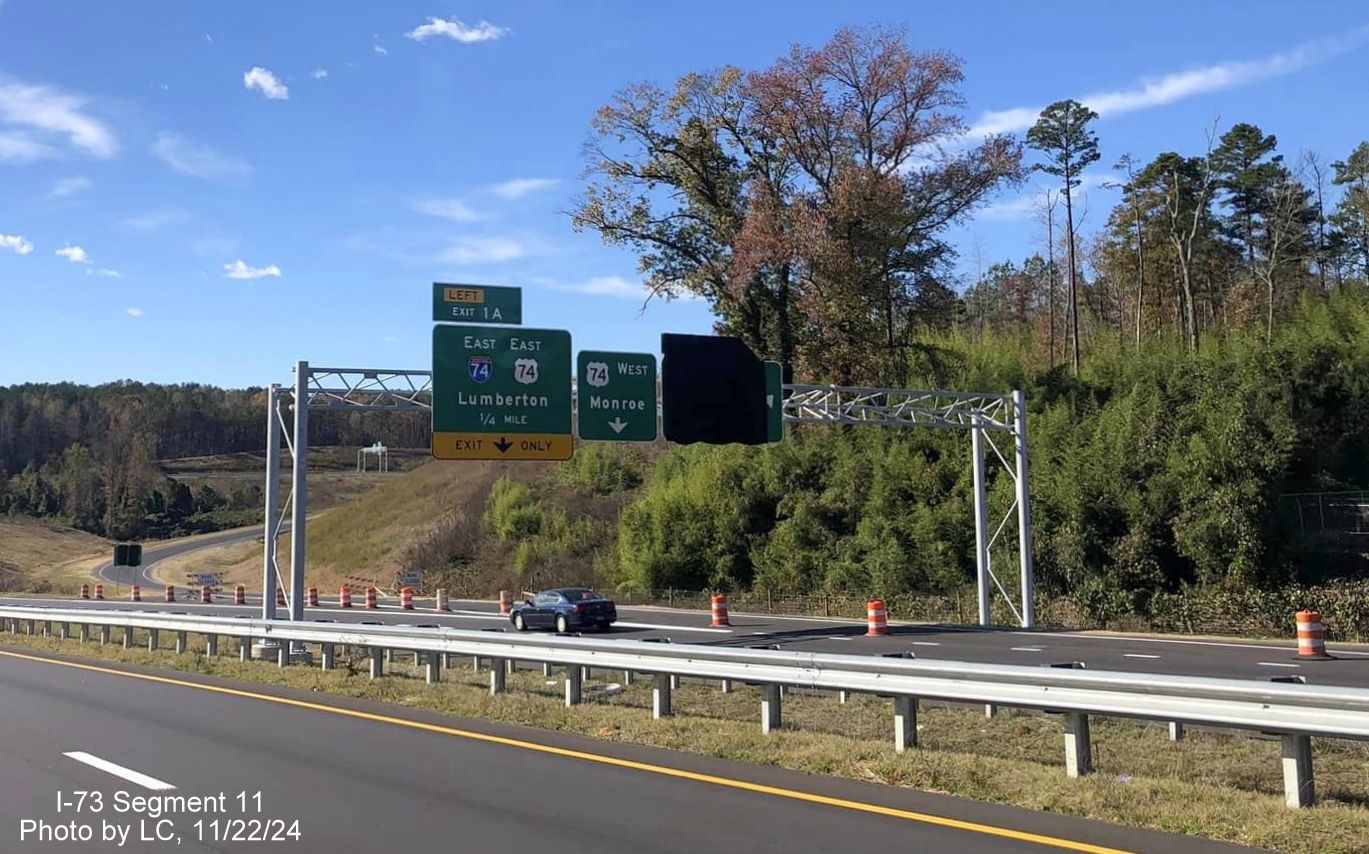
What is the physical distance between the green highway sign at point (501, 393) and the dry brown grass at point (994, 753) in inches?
326

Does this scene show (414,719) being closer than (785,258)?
Yes

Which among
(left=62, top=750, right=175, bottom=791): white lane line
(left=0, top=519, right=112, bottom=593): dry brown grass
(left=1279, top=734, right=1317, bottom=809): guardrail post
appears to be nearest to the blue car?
(left=62, top=750, right=175, bottom=791): white lane line

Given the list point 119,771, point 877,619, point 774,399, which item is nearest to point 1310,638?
point 877,619

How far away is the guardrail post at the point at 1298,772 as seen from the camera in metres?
7.93

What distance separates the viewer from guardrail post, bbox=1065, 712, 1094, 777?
920 centimetres

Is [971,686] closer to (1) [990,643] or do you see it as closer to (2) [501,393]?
(1) [990,643]

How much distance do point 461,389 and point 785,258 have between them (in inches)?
721

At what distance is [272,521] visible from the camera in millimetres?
25406

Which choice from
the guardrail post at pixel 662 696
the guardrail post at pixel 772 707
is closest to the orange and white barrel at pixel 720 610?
the guardrail post at pixel 662 696

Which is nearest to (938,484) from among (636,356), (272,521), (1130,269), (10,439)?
(636,356)

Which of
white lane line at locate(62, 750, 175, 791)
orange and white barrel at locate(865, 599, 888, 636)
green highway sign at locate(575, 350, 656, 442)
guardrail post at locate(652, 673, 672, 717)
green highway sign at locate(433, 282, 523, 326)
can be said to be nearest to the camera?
white lane line at locate(62, 750, 175, 791)

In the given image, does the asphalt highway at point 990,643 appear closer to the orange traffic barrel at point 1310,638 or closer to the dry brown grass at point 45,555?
the orange traffic barrel at point 1310,638

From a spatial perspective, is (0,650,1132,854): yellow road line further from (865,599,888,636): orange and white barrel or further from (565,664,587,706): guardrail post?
(865,599,888,636): orange and white barrel

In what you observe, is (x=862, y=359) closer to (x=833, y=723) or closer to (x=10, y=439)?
(x=833, y=723)
